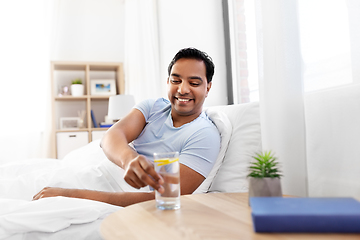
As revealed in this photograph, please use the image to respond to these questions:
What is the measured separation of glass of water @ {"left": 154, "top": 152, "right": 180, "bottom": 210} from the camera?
79 cm

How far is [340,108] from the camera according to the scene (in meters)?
0.94

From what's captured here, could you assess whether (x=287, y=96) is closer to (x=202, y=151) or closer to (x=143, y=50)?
(x=202, y=151)

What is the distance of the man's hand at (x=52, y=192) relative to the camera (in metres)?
1.19

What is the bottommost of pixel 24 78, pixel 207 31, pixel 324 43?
pixel 324 43

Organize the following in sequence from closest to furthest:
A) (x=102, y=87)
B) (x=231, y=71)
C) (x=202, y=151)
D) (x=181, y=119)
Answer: (x=202, y=151) → (x=181, y=119) → (x=231, y=71) → (x=102, y=87)

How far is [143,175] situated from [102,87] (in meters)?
3.49

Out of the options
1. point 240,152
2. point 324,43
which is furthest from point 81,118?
point 324,43

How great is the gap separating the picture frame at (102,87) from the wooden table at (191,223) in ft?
11.1

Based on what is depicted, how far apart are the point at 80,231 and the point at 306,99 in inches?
31.4

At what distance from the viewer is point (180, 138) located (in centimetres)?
138

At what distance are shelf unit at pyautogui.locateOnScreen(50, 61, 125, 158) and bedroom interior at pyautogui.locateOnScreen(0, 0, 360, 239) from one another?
0.10 m

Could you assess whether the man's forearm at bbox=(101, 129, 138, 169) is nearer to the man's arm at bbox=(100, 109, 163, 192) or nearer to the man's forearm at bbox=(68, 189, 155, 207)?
the man's arm at bbox=(100, 109, 163, 192)

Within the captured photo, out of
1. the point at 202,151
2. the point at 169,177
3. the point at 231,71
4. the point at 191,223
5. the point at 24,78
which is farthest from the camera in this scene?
the point at 24,78

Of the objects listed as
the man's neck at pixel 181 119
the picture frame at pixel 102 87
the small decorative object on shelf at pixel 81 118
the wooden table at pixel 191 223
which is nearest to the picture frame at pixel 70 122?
the small decorative object on shelf at pixel 81 118
